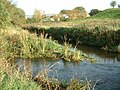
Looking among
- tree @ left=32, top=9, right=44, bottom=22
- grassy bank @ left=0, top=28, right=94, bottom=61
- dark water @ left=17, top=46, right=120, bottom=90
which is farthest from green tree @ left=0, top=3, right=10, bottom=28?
tree @ left=32, top=9, right=44, bottom=22

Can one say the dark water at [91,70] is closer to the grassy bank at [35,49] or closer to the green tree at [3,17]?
the grassy bank at [35,49]

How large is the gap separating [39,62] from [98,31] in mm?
13785

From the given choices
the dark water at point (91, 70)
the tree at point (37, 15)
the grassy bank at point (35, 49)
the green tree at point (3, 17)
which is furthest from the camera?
the tree at point (37, 15)

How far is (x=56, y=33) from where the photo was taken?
44406 millimetres

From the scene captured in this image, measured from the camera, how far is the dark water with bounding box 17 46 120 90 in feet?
57.0

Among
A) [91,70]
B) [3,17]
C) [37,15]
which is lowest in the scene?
[91,70]

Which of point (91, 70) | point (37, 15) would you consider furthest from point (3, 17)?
point (37, 15)

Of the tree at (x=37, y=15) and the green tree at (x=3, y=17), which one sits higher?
the green tree at (x=3, y=17)

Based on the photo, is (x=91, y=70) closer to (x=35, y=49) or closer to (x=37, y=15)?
(x=35, y=49)


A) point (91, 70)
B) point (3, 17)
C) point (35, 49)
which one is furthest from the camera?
point (3, 17)

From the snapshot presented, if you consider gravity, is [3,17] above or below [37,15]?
above

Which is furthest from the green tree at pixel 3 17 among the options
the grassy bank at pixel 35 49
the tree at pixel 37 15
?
the tree at pixel 37 15

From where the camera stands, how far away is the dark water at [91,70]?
17.4m

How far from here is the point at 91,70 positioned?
68.6ft
